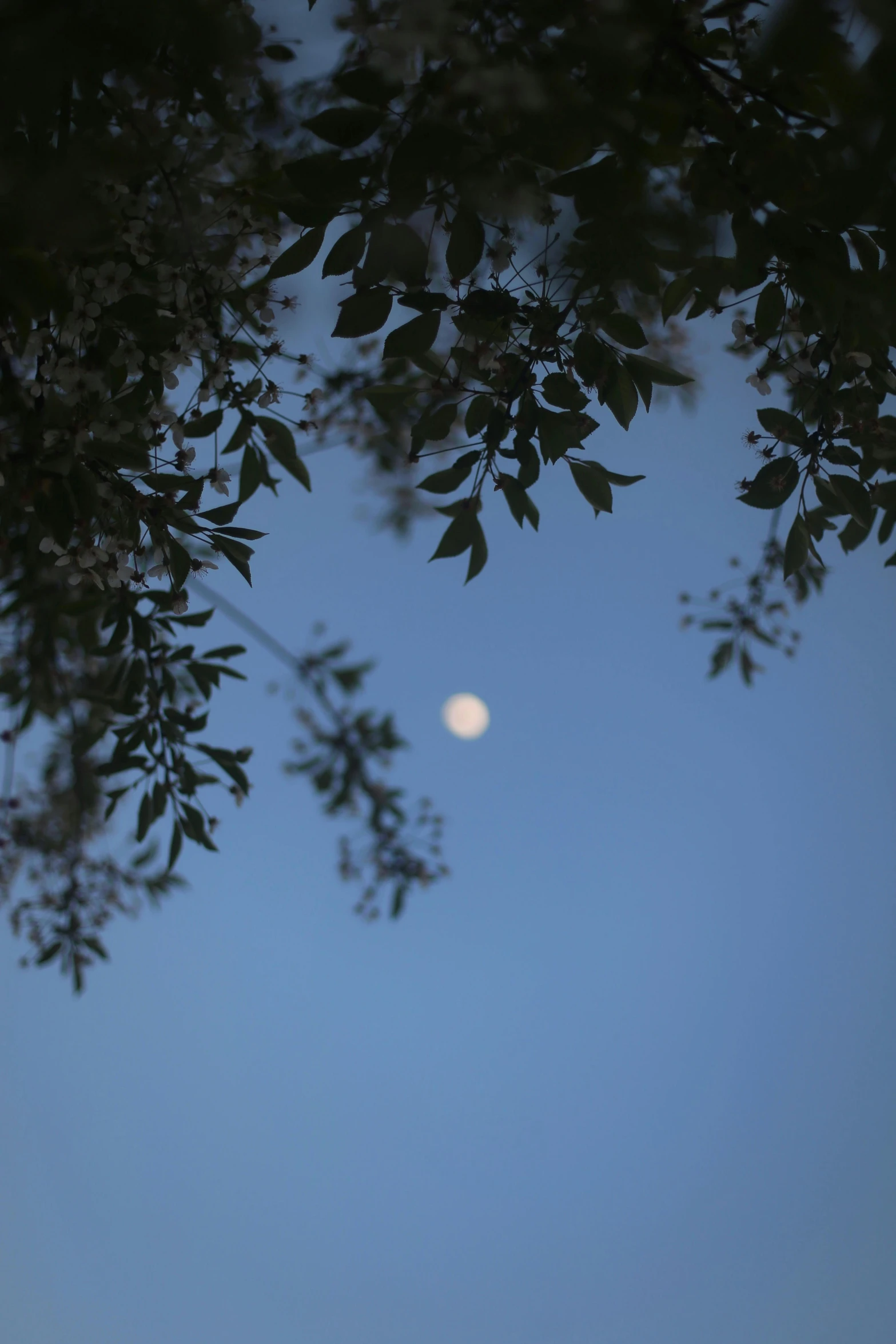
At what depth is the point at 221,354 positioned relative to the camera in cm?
136

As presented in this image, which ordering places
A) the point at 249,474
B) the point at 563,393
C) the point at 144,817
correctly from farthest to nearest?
the point at 144,817, the point at 249,474, the point at 563,393

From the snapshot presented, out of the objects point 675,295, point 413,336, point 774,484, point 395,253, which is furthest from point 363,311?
point 774,484

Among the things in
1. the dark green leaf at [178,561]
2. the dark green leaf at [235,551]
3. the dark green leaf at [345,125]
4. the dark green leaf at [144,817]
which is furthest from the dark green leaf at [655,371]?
the dark green leaf at [144,817]

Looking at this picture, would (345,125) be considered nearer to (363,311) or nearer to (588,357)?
(363,311)

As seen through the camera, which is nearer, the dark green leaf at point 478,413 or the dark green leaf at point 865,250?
the dark green leaf at point 865,250

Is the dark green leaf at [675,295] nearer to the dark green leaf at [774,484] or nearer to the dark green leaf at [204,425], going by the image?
the dark green leaf at [774,484]

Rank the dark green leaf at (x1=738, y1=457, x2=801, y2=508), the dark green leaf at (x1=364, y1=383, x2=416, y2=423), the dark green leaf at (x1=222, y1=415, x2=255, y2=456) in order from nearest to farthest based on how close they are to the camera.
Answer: the dark green leaf at (x1=738, y1=457, x2=801, y2=508) → the dark green leaf at (x1=364, y1=383, x2=416, y2=423) → the dark green leaf at (x1=222, y1=415, x2=255, y2=456)

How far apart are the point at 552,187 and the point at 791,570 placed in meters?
0.71

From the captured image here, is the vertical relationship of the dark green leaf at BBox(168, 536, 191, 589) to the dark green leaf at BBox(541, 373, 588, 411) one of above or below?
below

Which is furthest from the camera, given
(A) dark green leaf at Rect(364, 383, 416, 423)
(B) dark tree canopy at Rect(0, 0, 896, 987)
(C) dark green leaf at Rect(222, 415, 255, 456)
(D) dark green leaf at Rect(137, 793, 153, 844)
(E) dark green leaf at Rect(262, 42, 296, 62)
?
(D) dark green leaf at Rect(137, 793, 153, 844)

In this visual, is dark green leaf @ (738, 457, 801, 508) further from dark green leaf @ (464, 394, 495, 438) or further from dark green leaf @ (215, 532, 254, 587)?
dark green leaf @ (215, 532, 254, 587)

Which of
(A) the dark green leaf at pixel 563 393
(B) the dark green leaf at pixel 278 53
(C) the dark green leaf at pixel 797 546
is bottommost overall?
(C) the dark green leaf at pixel 797 546

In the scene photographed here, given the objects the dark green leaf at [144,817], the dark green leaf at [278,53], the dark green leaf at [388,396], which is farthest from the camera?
the dark green leaf at [144,817]

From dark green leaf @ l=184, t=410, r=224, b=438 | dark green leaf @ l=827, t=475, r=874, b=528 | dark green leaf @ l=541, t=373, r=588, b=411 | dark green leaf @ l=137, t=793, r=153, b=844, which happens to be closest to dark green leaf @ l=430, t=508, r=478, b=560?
dark green leaf @ l=541, t=373, r=588, b=411
